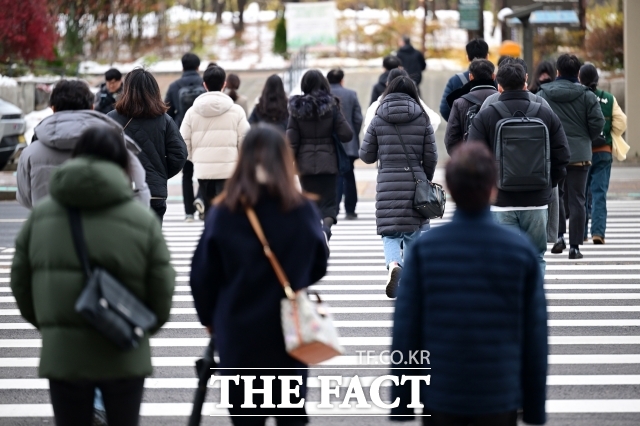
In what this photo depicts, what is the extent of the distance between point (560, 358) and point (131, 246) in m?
4.45

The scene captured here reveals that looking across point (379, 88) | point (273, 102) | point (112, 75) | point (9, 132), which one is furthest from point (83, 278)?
point (9, 132)

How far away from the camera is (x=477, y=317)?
3.97m

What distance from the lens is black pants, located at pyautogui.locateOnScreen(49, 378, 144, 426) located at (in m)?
4.32

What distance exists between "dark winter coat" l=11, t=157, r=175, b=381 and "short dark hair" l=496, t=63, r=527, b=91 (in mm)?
4910

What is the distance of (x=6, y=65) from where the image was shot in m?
32.7

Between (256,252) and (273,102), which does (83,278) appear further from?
(273,102)

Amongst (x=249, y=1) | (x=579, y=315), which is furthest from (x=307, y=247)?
(x=249, y=1)

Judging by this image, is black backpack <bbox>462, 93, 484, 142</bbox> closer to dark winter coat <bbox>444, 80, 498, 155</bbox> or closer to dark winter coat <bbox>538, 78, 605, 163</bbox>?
dark winter coat <bbox>444, 80, 498, 155</bbox>

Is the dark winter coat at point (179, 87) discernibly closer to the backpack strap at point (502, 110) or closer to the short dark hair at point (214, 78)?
the short dark hair at point (214, 78)

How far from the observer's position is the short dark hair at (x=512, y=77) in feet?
28.5

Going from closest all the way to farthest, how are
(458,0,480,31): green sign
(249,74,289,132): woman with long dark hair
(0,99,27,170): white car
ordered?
(249,74,289,132): woman with long dark hair, (0,99,27,170): white car, (458,0,480,31): green sign

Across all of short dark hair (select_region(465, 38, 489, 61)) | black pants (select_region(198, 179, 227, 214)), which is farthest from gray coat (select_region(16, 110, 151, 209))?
short dark hair (select_region(465, 38, 489, 61))

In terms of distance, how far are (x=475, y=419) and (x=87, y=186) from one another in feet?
5.56

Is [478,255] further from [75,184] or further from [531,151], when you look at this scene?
[531,151]
